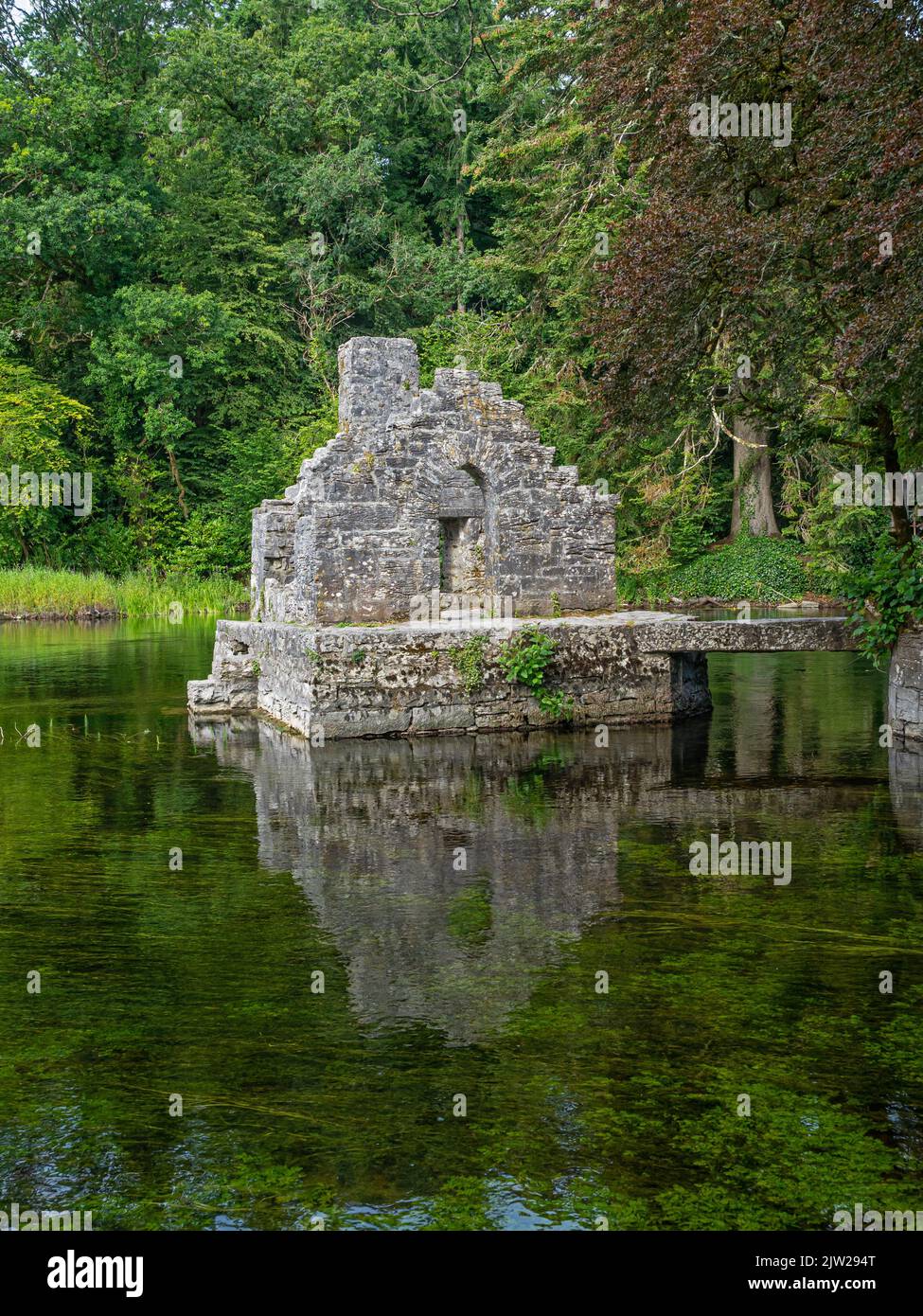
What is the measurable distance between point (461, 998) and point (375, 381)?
12436 mm

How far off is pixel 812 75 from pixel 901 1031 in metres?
8.79

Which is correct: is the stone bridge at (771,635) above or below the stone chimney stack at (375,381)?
below

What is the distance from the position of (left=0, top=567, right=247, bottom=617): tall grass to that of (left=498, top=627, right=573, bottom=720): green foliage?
19604 millimetres

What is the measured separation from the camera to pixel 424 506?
54.9 ft

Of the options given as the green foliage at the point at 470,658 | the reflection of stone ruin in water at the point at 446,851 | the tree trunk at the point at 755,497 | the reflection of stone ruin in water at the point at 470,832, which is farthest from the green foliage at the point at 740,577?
the reflection of stone ruin in water at the point at 446,851

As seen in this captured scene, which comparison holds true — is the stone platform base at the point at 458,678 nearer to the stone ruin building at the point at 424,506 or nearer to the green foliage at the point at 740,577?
the stone ruin building at the point at 424,506

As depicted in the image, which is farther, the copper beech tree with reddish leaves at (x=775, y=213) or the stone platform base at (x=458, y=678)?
the stone platform base at (x=458, y=678)

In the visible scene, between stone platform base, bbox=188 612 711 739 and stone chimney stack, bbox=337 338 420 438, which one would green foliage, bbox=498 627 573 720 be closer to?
stone platform base, bbox=188 612 711 739

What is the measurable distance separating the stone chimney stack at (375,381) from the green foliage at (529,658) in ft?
11.9

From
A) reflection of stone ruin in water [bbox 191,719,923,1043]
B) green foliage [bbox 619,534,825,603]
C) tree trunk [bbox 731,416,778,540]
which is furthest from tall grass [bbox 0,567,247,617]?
reflection of stone ruin in water [bbox 191,719,923,1043]

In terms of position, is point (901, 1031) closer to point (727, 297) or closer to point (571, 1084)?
point (571, 1084)

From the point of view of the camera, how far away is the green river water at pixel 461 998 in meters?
4.86

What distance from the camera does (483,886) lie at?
28.6ft

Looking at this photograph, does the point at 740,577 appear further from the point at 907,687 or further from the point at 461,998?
the point at 461,998
